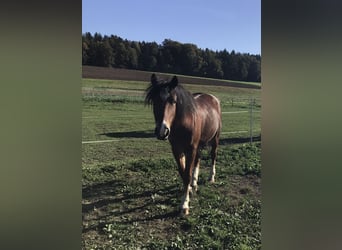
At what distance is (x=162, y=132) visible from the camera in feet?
7.21

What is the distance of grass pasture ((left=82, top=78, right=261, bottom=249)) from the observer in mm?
2160

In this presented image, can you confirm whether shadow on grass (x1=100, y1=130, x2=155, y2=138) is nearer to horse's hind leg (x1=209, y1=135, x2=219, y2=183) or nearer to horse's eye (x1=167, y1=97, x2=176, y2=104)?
horse's eye (x1=167, y1=97, x2=176, y2=104)

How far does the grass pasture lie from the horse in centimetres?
5

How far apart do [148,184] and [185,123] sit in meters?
0.49

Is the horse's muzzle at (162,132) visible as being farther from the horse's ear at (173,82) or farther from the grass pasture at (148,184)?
the horse's ear at (173,82)

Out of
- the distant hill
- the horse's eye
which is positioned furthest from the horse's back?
the horse's eye

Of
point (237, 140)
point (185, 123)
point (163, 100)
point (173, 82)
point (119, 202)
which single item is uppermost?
point (173, 82)

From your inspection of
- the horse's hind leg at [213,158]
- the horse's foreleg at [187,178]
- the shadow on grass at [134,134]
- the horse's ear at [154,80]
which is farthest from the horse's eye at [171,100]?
the horse's hind leg at [213,158]

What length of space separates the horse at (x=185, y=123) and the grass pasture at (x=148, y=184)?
49 millimetres

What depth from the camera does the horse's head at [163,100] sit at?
2.23 m

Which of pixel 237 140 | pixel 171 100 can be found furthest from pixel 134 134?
pixel 237 140

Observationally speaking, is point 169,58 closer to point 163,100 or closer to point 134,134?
point 163,100
